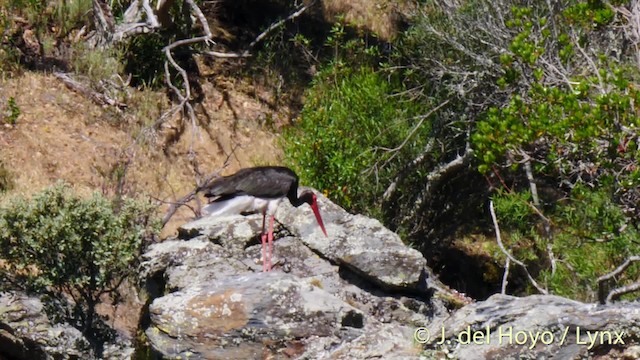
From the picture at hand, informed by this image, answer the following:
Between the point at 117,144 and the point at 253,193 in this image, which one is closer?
the point at 253,193

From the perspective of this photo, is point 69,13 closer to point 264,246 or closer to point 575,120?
point 264,246

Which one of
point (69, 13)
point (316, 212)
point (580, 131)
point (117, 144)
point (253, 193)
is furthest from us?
point (69, 13)

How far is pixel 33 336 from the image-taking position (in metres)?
10.1

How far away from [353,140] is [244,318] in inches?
257

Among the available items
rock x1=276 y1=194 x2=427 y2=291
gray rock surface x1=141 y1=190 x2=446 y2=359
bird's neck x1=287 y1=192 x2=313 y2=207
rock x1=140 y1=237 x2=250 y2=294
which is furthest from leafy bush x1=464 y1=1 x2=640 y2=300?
rock x1=140 y1=237 x2=250 y2=294

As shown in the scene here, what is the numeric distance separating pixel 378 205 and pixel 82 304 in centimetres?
465

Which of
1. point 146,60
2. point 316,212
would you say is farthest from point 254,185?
point 146,60

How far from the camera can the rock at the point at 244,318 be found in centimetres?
793

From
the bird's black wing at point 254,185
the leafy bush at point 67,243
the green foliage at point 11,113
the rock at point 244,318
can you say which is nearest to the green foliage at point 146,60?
the green foliage at point 11,113

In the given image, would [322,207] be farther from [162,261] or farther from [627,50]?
[627,50]

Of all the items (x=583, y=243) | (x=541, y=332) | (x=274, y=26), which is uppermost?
(x=541, y=332)

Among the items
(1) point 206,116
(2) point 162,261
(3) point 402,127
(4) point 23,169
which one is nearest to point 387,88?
(3) point 402,127

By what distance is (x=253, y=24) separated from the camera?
18.4 meters

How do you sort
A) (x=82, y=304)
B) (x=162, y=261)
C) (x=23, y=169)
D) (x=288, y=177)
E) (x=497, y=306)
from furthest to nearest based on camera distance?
(x=23, y=169) → (x=288, y=177) → (x=82, y=304) → (x=162, y=261) → (x=497, y=306)
